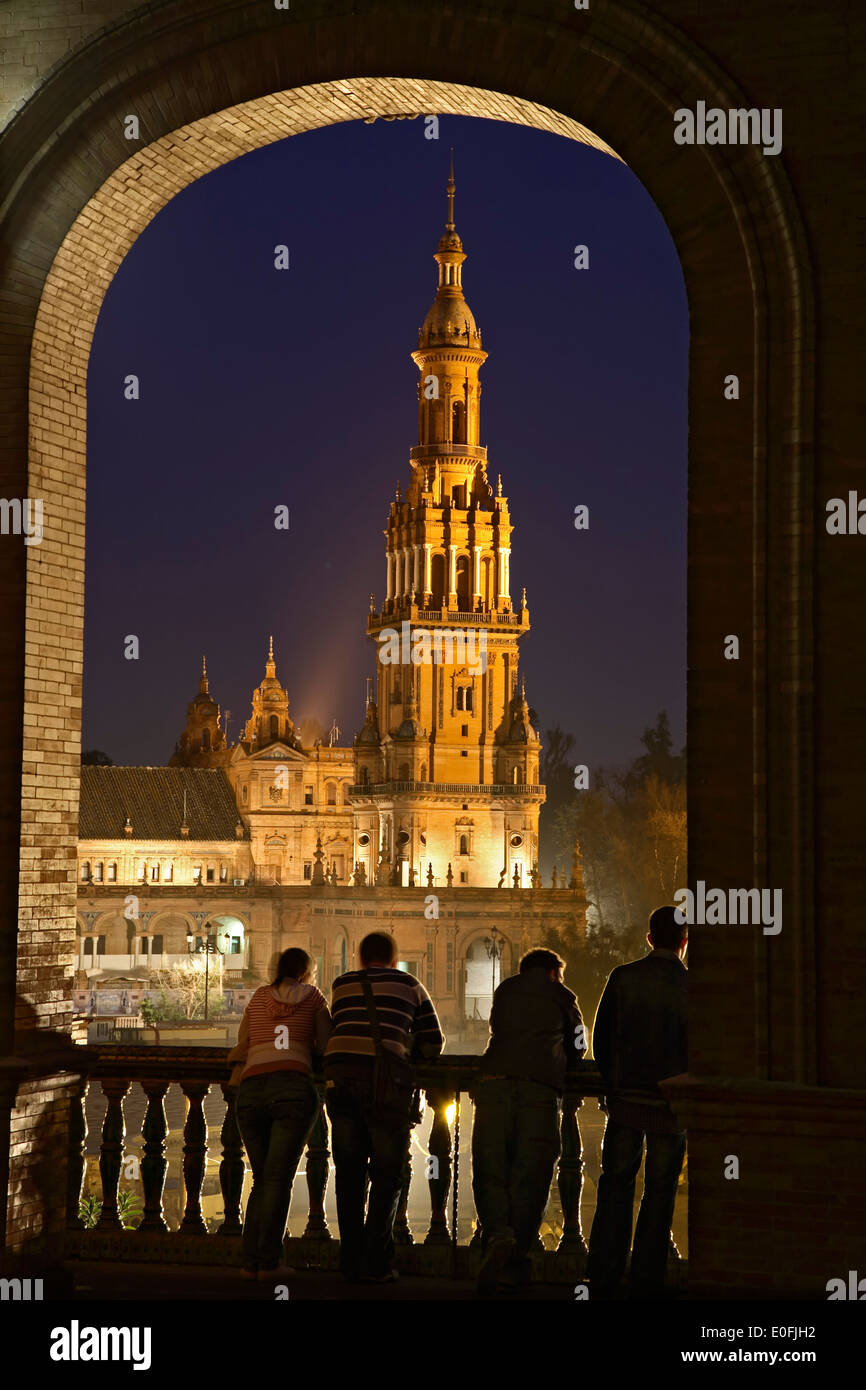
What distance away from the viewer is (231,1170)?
807 cm

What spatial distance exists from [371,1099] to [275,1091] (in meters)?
0.43

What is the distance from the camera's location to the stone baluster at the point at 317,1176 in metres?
7.80

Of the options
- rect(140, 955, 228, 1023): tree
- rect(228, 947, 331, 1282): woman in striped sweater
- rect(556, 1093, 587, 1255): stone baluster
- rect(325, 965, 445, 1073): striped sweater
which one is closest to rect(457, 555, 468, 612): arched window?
rect(140, 955, 228, 1023): tree

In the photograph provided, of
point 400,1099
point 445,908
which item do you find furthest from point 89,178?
point 445,908

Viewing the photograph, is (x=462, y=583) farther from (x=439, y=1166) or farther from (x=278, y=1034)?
(x=278, y=1034)

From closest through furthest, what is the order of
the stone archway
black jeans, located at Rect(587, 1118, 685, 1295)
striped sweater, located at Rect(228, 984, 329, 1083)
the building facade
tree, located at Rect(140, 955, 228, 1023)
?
the stone archway
black jeans, located at Rect(587, 1118, 685, 1295)
striped sweater, located at Rect(228, 984, 329, 1083)
tree, located at Rect(140, 955, 228, 1023)
the building facade

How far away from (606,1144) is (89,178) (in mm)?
5033

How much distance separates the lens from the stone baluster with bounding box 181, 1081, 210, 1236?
25.9 ft

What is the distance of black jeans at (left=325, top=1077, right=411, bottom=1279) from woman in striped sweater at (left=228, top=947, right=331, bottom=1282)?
0.55ft

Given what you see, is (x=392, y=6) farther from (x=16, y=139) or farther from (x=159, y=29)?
(x=16, y=139)

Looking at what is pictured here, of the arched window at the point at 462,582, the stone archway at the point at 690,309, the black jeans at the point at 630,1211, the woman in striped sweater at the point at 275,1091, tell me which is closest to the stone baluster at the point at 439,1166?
the woman in striped sweater at the point at 275,1091

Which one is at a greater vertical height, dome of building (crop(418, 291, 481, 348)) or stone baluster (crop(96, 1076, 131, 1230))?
dome of building (crop(418, 291, 481, 348))

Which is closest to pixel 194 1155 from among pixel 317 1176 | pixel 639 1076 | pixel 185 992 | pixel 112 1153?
pixel 112 1153

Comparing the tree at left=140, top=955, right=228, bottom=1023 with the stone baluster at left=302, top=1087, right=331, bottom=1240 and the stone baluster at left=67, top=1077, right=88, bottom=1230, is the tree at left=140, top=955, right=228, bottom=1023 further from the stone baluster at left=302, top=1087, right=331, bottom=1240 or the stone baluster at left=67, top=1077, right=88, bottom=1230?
the stone baluster at left=302, top=1087, right=331, bottom=1240
